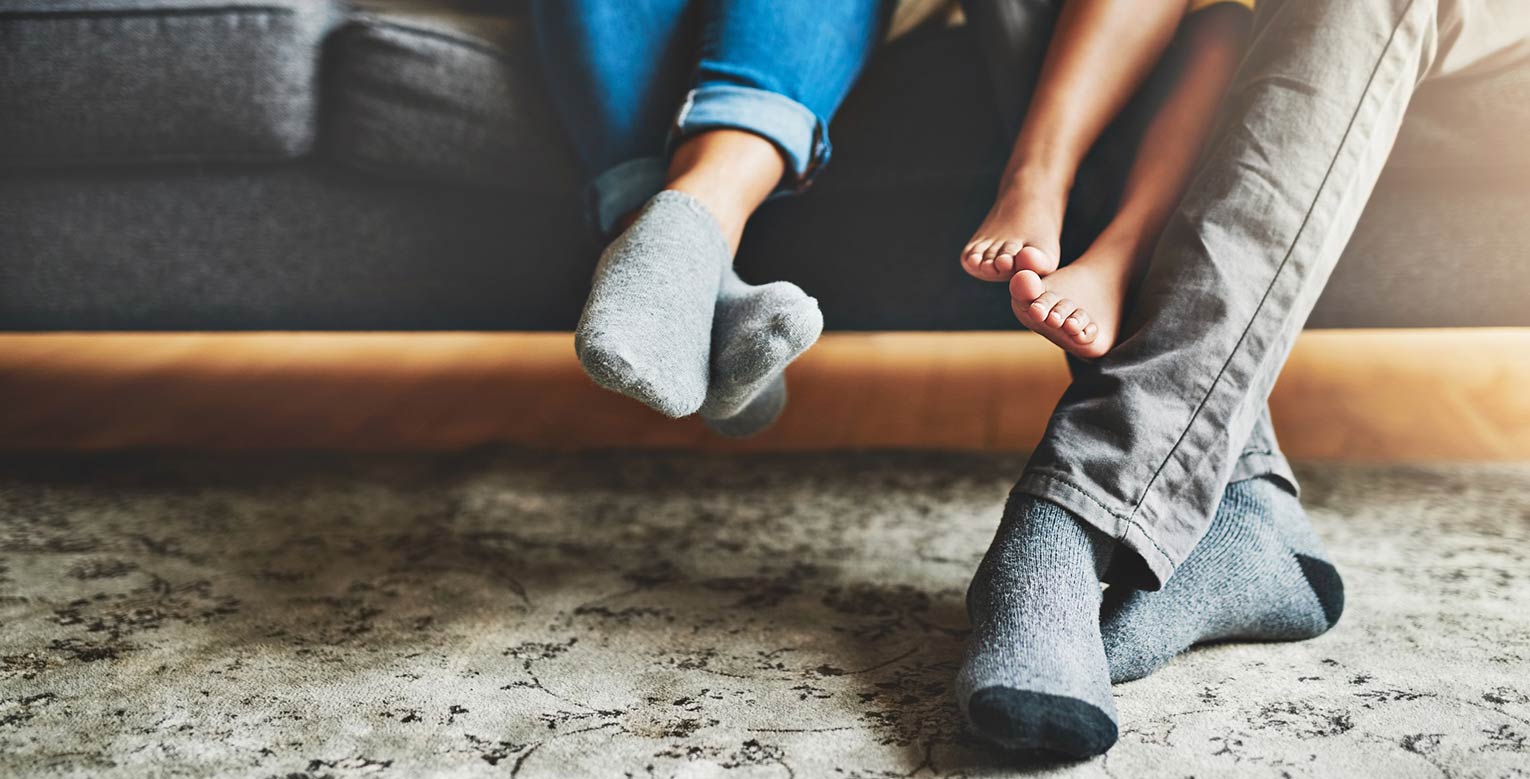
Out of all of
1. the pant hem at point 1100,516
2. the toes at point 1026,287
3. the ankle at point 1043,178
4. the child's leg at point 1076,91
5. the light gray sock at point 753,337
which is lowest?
the pant hem at point 1100,516

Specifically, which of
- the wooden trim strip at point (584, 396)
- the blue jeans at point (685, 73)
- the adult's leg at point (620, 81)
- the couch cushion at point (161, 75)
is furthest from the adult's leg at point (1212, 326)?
the couch cushion at point (161, 75)

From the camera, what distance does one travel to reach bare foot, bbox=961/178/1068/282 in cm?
75

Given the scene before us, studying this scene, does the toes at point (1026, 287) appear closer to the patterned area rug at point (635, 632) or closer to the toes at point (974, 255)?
the toes at point (974, 255)

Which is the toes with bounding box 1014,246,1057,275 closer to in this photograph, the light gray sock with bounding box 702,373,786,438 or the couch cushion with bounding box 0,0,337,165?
the light gray sock with bounding box 702,373,786,438

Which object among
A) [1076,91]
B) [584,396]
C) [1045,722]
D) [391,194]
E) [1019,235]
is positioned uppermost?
[1076,91]

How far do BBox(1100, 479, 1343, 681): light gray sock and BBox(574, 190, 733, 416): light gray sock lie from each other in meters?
0.29

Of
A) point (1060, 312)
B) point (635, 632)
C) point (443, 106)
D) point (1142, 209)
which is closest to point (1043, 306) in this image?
point (1060, 312)

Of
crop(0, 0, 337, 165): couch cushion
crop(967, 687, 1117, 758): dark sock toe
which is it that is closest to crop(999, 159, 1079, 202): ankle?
crop(967, 687, 1117, 758): dark sock toe

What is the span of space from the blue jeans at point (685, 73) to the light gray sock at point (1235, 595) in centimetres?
41

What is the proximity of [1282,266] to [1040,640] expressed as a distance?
0.27 metres

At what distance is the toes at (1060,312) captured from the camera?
2.27ft

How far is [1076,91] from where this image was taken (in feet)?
2.69

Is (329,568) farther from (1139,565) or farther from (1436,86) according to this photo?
(1436,86)

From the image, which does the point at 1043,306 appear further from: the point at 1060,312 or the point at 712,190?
the point at 712,190
